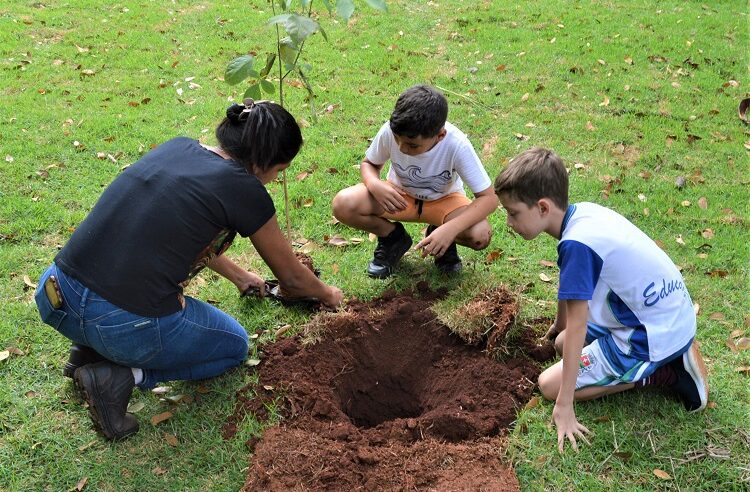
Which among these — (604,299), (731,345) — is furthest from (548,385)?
(731,345)

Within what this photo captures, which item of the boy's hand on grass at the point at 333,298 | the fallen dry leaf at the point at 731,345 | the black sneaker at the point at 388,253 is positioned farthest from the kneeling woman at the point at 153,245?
the fallen dry leaf at the point at 731,345

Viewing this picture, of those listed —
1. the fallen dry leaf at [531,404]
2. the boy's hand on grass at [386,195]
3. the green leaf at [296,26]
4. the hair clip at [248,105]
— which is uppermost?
the green leaf at [296,26]

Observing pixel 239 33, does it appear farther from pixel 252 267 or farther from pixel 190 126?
pixel 252 267

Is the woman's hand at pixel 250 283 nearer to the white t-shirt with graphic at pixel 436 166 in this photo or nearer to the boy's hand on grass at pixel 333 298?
the boy's hand on grass at pixel 333 298

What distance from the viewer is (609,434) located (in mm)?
2670

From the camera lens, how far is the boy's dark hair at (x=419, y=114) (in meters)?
3.09

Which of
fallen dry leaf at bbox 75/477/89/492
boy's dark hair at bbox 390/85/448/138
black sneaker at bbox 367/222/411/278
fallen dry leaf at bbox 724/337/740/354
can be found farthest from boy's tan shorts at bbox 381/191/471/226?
fallen dry leaf at bbox 75/477/89/492

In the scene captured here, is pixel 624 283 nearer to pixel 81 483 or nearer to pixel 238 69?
pixel 238 69

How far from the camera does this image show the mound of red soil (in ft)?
8.21

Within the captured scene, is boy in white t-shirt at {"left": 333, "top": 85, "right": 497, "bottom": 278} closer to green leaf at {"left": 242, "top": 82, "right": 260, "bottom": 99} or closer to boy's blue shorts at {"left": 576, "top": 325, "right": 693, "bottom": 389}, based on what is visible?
green leaf at {"left": 242, "top": 82, "right": 260, "bottom": 99}

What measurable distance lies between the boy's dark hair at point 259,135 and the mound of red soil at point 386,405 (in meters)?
1.01

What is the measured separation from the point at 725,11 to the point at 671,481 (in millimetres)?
7540

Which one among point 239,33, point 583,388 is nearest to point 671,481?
point 583,388

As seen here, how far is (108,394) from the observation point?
8.71 ft
